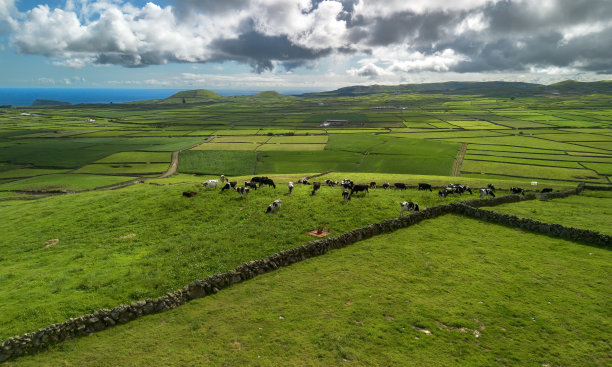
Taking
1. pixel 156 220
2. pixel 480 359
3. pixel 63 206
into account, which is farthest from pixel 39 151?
pixel 480 359

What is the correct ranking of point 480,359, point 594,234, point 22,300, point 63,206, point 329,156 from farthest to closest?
point 329,156
point 63,206
point 594,234
point 22,300
point 480,359

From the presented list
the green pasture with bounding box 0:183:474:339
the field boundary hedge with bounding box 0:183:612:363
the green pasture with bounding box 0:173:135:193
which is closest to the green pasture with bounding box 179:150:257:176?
the green pasture with bounding box 0:173:135:193

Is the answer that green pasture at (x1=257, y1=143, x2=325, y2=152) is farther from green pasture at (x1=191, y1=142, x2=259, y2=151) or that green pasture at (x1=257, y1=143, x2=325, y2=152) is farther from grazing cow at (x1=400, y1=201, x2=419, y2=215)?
grazing cow at (x1=400, y1=201, x2=419, y2=215)

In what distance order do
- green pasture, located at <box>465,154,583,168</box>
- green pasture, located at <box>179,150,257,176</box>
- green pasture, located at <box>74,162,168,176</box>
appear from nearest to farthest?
green pasture, located at <box>465,154,583,168</box> → green pasture, located at <box>74,162,168,176</box> → green pasture, located at <box>179,150,257,176</box>

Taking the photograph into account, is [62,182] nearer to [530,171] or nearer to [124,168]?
[124,168]

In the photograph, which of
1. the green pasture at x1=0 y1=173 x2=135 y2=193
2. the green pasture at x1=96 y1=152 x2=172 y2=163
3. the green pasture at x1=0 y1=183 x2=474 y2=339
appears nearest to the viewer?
the green pasture at x1=0 y1=183 x2=474 y2=339

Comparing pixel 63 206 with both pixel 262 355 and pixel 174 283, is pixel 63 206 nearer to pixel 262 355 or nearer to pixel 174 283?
pixel 174 283

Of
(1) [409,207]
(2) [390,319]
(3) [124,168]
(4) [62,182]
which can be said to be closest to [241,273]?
(2) [390,319]
